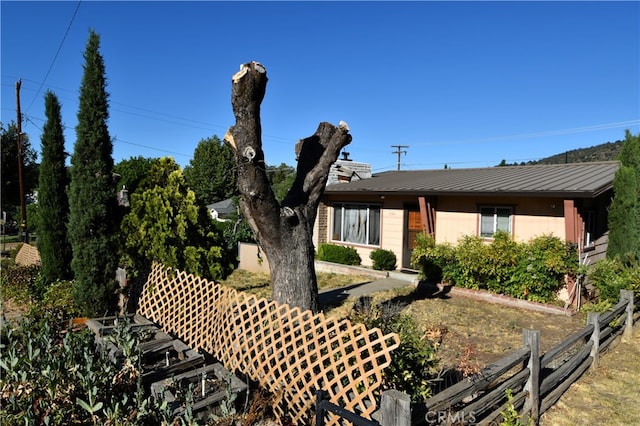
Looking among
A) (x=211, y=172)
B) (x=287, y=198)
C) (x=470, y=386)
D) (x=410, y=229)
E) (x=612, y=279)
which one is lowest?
(x=470, y=386)

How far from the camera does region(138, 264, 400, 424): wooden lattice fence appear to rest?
3.58 metres

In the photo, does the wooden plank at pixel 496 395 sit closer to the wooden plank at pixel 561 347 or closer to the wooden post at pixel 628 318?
the wooden plank at pixel 561 347

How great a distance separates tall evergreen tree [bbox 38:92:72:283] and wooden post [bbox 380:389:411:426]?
10207 millimetres

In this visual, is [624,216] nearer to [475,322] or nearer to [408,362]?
[475,322]

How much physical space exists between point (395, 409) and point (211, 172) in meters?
49.3

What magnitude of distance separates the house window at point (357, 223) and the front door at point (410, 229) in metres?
1.16

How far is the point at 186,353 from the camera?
5.53 meters

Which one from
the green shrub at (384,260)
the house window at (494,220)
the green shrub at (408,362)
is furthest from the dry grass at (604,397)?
the green shrub at (384,260)

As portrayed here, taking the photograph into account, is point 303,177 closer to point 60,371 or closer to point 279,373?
point 279,373

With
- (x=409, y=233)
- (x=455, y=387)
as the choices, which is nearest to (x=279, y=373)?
(x=455, y=387)

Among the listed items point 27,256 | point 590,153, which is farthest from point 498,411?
point 590,153

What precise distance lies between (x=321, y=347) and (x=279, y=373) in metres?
0.72

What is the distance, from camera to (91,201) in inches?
306

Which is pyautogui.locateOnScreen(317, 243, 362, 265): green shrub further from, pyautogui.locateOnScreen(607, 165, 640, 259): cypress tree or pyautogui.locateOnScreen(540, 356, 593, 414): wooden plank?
pyautogui.locateOnScreen(540, 356, 593, 414): wooden plank
